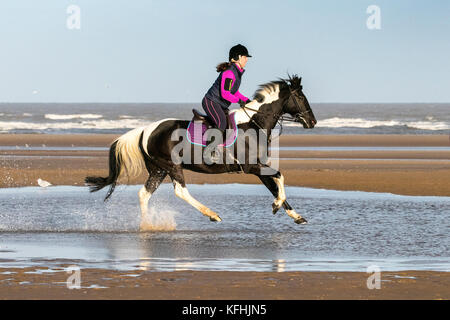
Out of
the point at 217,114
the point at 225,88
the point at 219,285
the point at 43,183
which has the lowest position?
the point at 43,183

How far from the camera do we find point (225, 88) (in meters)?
13.5

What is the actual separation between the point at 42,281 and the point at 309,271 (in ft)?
9.93

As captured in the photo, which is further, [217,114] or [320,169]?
[320,169]

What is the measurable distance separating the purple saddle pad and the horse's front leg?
82 cm

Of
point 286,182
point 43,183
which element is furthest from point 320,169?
point 43,183

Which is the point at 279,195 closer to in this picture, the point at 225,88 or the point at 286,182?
the point at 225,88

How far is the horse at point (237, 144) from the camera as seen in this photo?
44.7 ft

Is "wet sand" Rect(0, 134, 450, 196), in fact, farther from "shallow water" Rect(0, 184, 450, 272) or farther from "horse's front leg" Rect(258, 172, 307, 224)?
"horse's front leg" Rect(258, 172, 307, 224)

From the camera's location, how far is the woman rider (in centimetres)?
1342

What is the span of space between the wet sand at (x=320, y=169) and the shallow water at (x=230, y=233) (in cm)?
260

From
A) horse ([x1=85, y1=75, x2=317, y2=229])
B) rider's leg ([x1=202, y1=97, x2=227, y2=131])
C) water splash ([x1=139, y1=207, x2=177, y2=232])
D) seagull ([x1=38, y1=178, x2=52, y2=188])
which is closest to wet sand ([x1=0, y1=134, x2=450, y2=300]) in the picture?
seagull ([x1=38, y1=178, x2=52, y2=188])

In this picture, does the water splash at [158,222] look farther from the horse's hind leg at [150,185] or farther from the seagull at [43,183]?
the seagull at [43,183]

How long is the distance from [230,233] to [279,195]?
112 centimetres
